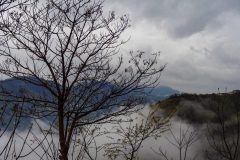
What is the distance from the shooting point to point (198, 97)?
143750 millimetres

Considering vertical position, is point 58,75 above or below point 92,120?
above

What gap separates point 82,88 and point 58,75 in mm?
681

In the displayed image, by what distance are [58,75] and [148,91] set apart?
2.45 m

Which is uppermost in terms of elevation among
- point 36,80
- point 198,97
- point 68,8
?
point 198,97

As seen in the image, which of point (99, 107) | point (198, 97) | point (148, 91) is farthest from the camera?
point (198, 97)

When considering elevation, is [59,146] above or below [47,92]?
below

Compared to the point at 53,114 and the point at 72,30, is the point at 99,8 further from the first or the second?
the point at 53,114

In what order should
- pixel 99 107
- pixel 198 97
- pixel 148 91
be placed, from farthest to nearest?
pixel 198 97, pixel 148 91, pixel 99 107

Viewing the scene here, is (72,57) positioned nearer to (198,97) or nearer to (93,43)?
(93,43)

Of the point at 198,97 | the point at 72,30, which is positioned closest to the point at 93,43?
the point at 72,30

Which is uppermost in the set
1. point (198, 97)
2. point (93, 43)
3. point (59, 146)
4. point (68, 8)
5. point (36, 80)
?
point (198, 97)

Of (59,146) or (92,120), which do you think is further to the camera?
(92,120)

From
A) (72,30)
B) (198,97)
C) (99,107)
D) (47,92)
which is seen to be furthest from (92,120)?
(198,97)

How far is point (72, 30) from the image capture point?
10906 millimetres
